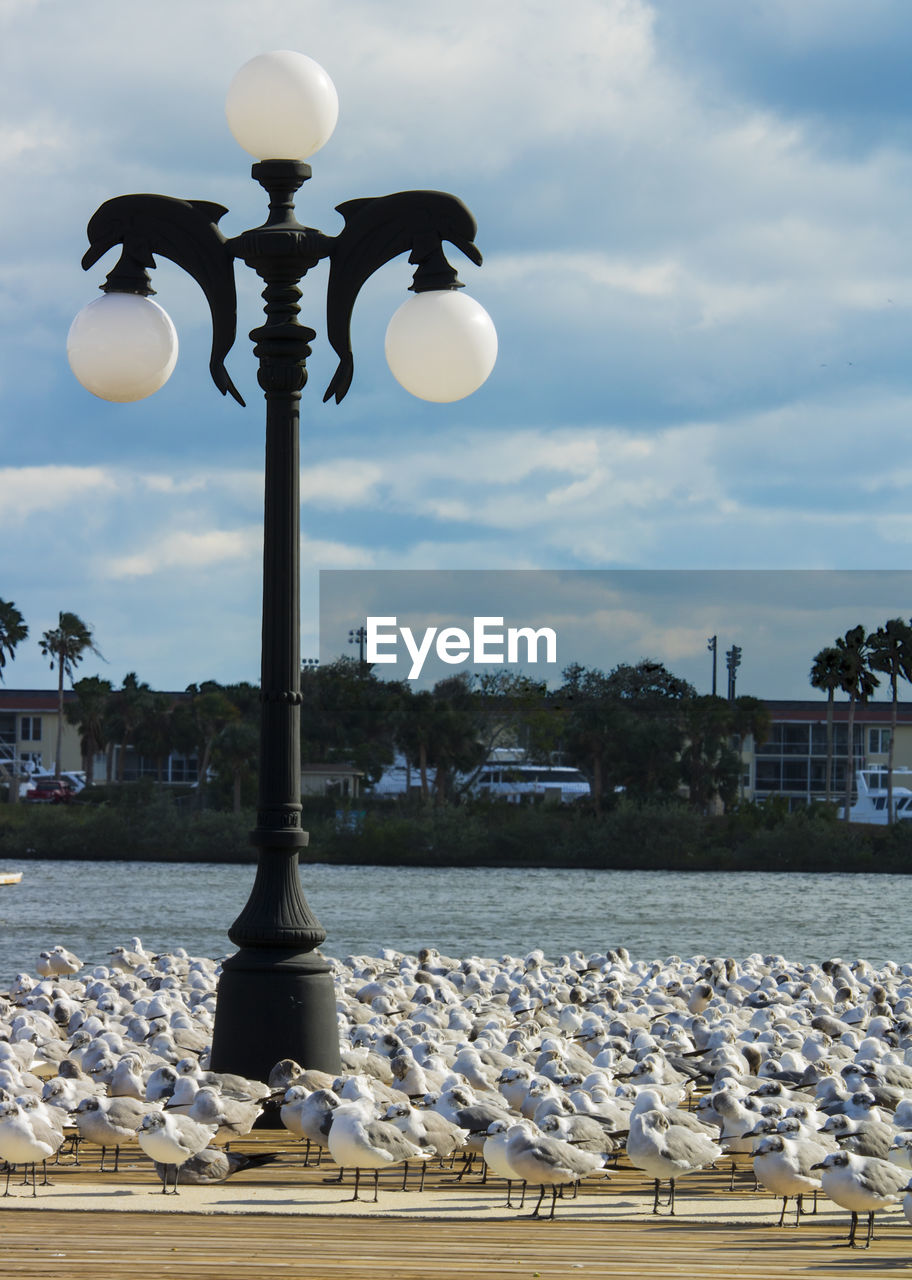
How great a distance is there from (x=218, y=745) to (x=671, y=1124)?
69.8 metres

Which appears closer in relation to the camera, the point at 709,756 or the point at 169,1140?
the point at 169,1140

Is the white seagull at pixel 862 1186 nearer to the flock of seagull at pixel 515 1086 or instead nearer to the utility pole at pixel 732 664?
the flock of seagull at pixel 515 1086

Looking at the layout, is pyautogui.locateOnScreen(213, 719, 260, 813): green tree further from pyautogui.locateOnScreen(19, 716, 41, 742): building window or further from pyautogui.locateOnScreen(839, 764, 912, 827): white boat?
pyautogui.locateOnScreen(19, 716, 41, 742): building window

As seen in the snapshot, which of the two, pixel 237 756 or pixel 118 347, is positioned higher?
pixel 118 347

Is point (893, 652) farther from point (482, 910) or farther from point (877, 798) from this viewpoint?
point (482, 910)

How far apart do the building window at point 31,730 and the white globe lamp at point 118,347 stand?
103 m

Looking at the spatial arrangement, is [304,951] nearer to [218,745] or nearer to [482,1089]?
[482,1089]

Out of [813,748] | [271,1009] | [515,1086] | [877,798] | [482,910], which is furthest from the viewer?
[813,748]

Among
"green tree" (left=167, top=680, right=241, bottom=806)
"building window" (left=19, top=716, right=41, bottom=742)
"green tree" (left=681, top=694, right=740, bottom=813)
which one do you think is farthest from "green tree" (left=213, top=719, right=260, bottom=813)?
"building window" (left=19, top=716, right=41, bottom=742)

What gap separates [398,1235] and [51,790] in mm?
87746

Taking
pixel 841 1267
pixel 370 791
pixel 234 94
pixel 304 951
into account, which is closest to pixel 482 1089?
pixel 304 951

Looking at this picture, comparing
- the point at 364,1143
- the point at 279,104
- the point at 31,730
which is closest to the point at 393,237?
the point at 279,104

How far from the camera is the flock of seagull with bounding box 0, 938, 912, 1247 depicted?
27.6 feet

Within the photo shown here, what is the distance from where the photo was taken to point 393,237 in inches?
391
